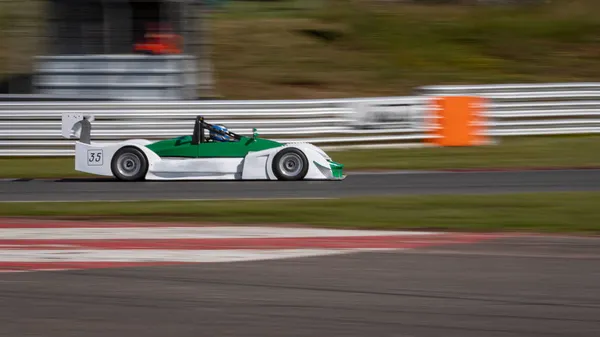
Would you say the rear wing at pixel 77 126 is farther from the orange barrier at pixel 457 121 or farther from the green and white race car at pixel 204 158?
the orange barrier at pixel 457 121

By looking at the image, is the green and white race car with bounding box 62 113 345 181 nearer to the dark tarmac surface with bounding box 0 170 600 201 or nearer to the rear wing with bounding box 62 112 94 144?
the rear wing with bounding box 62 112 94 144

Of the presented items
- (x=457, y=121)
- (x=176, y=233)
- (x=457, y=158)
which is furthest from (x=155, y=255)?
(x=457, y=121)

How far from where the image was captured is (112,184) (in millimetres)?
11695

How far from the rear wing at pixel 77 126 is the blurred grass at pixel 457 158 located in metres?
0.98

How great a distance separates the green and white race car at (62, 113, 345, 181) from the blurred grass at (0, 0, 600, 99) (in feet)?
26.6

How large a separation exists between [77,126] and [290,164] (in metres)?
2.90

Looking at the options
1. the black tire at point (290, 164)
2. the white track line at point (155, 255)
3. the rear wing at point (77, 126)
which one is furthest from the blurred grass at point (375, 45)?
the white track line at point (155, 255)

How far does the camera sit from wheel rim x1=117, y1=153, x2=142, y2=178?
1166cm

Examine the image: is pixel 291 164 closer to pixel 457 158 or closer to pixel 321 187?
pixel 321 187

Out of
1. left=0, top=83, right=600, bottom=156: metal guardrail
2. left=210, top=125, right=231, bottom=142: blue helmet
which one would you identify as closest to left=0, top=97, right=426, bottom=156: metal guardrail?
left=0, top=83, right=600, bottom=156: metal guardrail

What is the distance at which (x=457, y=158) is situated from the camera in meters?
13.3

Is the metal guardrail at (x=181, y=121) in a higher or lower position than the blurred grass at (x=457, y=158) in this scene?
higher

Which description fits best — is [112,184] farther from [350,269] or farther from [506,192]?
[350,269]

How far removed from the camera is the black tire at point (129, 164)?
1166cm
